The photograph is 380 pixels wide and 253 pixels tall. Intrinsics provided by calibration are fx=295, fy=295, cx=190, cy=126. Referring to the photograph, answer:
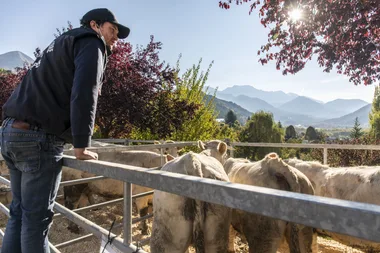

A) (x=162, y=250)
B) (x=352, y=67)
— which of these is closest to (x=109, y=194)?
(x=162, y=250)

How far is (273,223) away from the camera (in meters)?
3.09

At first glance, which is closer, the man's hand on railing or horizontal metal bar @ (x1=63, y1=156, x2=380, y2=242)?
horizontal metal bar @ (x1=63, y1=156, x2=380, y2=242)

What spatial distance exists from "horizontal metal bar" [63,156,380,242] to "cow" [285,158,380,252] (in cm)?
312

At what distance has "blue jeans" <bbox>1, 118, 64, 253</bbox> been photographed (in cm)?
185

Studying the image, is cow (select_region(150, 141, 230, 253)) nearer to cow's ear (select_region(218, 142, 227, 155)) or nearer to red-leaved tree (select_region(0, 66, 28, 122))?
cow's ear (select_region(218, 142, 227, 155))

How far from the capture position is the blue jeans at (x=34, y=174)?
1.85 metres

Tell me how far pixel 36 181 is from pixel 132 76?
27.4 feet

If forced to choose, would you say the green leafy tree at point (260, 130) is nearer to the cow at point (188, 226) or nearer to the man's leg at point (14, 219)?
the cow at point (188, 226)

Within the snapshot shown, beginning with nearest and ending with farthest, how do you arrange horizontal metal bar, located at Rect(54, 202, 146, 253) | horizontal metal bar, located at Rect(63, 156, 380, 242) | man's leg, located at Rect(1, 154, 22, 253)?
horizontal metal bar, located at Rect(63, 156, 380, 242) < horizontal metal bar, located at Rect(54, 202, 146, 253) < man's leg, located at Rect(1, 154, 22, 253)

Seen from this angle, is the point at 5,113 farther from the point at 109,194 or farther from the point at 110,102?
the point at 110,102

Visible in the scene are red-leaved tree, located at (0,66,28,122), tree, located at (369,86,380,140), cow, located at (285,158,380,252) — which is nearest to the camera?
cow, located at (285,158,380,252)

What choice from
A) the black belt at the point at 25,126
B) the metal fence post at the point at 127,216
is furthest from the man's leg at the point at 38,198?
the metal fence post at the point at 127,216

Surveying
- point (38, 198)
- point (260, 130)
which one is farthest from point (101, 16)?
point (260, 130)

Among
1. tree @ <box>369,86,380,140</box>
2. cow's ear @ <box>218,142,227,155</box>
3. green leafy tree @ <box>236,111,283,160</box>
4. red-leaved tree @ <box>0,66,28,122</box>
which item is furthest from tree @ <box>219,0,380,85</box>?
green leafy tree @ <box>236,111,283,160</box>
